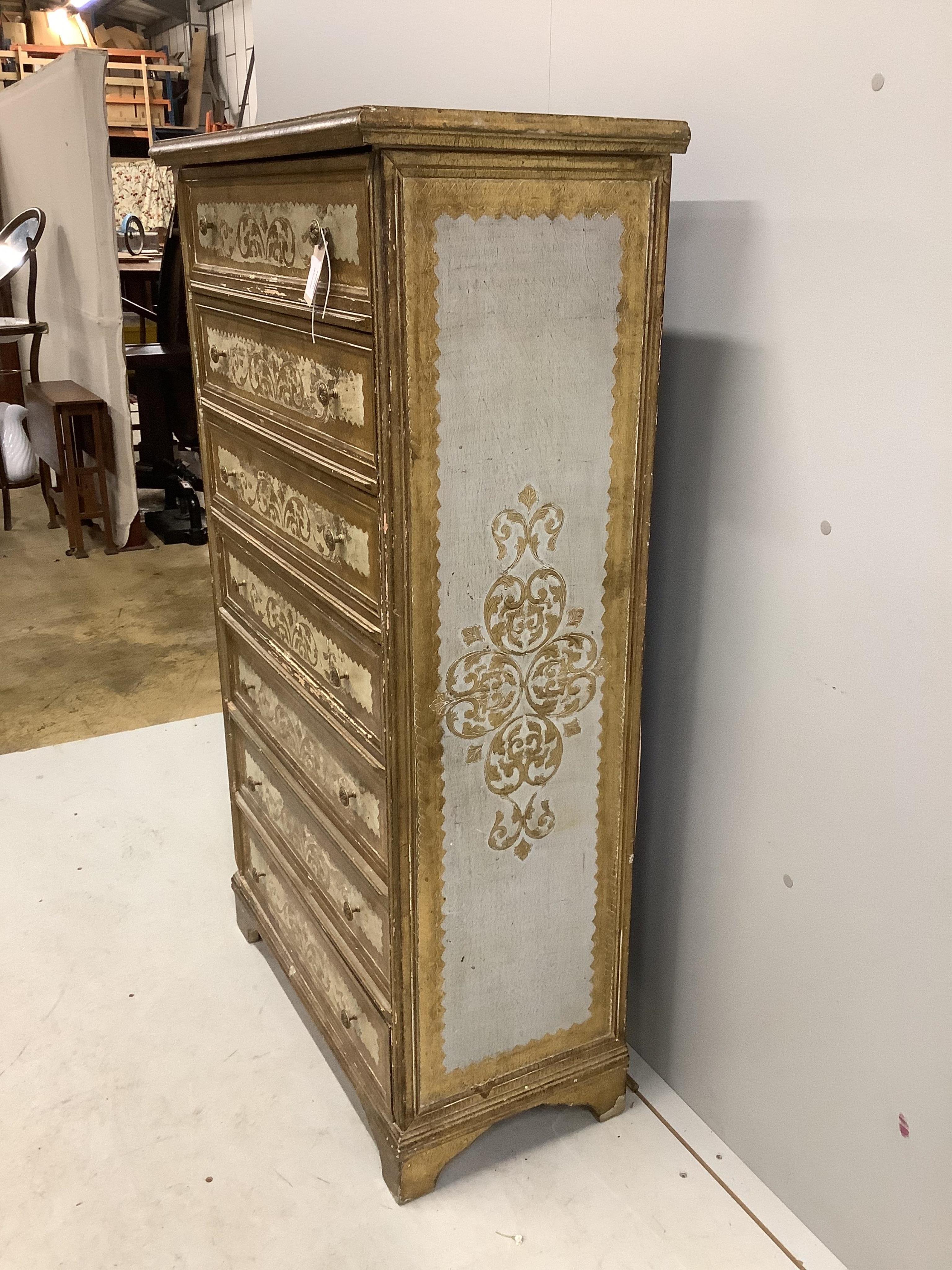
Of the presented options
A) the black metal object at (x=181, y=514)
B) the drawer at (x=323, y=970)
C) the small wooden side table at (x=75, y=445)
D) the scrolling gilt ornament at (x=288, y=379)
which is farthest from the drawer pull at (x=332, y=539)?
the black metal object at (x=181, y=514)

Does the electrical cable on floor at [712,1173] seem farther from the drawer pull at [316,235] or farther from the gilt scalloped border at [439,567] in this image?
the drawer pull at [316,235]

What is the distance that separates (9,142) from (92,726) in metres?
3.91

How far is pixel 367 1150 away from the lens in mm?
Result: 1715

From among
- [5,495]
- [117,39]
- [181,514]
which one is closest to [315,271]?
[5,495]

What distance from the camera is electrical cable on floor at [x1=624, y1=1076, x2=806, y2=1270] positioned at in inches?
60.1

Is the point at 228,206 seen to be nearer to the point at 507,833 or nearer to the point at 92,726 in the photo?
the point at 507,833

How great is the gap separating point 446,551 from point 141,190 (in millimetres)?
8332

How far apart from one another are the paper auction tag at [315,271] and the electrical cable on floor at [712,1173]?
1315mm

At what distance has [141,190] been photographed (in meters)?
8.48

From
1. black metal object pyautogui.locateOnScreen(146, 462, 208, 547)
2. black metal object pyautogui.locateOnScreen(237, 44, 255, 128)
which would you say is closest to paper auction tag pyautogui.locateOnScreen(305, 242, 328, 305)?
black metal object pyautogui.locateOnScreen(146, 462, 208, 547)

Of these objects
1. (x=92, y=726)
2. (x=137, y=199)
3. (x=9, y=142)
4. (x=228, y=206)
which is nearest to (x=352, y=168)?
(x=228, y=206)

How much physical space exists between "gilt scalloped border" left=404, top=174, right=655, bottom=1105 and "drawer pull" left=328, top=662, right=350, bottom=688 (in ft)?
0.59

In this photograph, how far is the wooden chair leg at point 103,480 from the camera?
15.2ft

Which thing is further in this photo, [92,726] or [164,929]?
[92,726]
